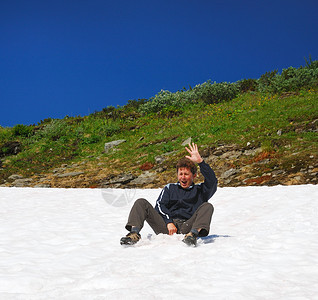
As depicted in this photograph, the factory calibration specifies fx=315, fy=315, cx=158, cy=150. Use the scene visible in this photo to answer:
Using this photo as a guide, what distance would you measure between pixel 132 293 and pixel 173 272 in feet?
2.33

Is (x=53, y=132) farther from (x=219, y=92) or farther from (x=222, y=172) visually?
(x=222, y=172)

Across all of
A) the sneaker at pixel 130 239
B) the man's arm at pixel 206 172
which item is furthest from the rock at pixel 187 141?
the sneaker at pixel 130 239

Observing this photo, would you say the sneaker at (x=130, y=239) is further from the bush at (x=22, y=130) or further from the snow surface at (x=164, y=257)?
the bush at (x=22, y=130)

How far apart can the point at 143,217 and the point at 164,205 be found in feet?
1.47

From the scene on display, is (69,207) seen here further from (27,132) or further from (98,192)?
(27,132)

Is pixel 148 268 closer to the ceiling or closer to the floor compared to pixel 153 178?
closer to the floor

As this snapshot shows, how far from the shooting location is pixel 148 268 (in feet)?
11.1

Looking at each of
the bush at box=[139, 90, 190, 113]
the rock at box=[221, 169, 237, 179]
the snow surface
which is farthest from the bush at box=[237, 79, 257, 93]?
the snow surface

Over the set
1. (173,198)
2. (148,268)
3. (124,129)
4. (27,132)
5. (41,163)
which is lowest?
(148,268)

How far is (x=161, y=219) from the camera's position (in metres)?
4.99

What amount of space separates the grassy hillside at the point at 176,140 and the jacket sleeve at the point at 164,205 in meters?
6.65

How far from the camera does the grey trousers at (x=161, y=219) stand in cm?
448

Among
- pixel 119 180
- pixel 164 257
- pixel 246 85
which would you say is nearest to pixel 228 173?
pixel 119 180

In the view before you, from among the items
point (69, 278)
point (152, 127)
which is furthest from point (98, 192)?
point (152, 127)
